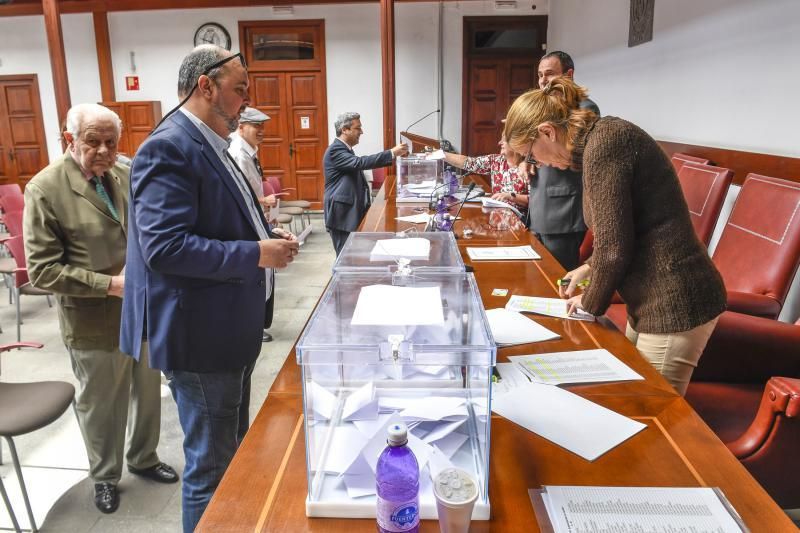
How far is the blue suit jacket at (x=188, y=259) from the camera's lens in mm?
1372

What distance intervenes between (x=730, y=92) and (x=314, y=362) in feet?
10.6

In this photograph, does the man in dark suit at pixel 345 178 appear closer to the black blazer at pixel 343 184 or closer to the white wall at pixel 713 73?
the black blazer at pixel 343 184

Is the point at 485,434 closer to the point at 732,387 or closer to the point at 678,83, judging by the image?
the point at 732,387

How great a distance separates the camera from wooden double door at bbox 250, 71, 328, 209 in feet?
26.6

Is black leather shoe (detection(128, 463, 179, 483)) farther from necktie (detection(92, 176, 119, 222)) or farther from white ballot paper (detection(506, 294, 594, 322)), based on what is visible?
white ballot paper (detection(506, 294, 594, 322))

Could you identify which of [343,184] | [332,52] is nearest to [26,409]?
[343,184]

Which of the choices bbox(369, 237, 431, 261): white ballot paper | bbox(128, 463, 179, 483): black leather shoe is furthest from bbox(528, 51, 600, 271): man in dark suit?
bbox(128, 463, 179, 483): black leather shoe

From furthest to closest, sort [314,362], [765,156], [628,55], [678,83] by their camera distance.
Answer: [628,55]
[678,83]
[765,156]
[314,362]

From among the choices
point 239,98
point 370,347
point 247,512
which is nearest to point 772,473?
point 370,347

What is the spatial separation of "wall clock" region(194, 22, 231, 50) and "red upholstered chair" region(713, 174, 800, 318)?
731 cm

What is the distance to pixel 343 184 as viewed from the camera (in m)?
4.09

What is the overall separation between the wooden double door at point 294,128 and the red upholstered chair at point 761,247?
21.5 ft

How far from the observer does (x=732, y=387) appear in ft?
6.09

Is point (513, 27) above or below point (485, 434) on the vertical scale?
above
